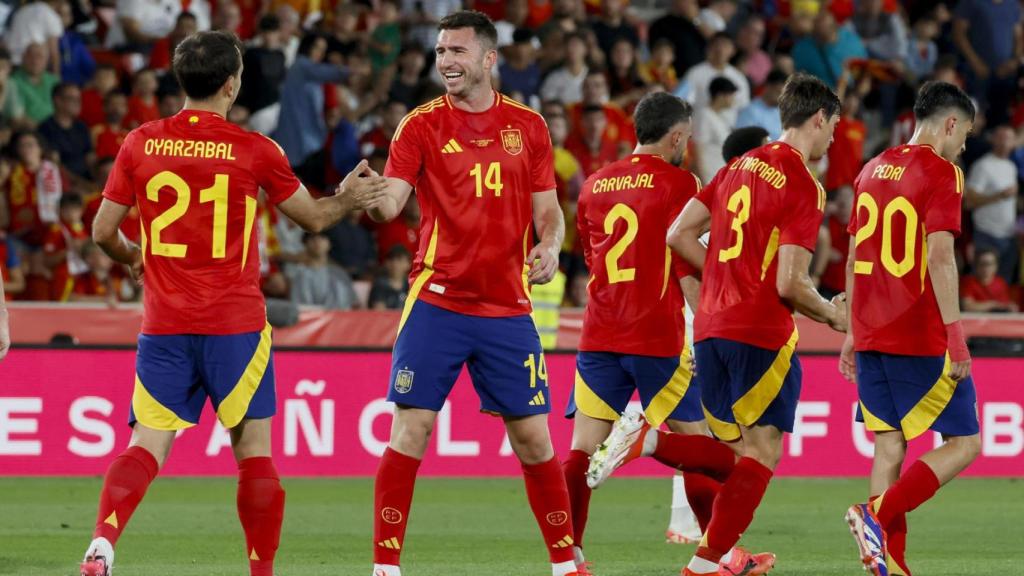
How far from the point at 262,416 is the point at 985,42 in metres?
15.3

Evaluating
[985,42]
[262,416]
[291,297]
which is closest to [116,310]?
[291,297]

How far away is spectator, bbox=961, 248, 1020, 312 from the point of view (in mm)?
17125

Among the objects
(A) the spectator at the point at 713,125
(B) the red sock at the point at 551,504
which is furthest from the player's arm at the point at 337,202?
(A) the spectator at the point at 713,125

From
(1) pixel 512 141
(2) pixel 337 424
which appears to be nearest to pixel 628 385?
(1) pixel 512 141

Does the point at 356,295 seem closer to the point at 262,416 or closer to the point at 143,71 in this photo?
the point at 143,71

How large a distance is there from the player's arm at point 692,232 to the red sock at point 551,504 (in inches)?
51.1

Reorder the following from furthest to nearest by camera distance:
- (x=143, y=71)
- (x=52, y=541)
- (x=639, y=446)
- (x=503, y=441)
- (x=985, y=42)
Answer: (x=985, y=42) < (x=143, y=71) < (x=503, y=441) < (x=52, y=541) < (x=639, y=446)

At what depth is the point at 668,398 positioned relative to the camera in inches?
346

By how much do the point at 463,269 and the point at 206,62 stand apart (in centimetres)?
137

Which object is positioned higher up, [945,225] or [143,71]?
[143,71]

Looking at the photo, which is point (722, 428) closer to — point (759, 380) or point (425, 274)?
point (759, 380)

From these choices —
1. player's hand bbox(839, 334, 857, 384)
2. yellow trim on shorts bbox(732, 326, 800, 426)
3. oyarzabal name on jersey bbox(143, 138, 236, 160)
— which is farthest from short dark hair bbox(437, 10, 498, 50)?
player's hand bbox(839, 334, 857, 384)

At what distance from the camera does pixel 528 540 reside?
10.2m

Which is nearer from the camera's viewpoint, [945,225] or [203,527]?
[945,225]
